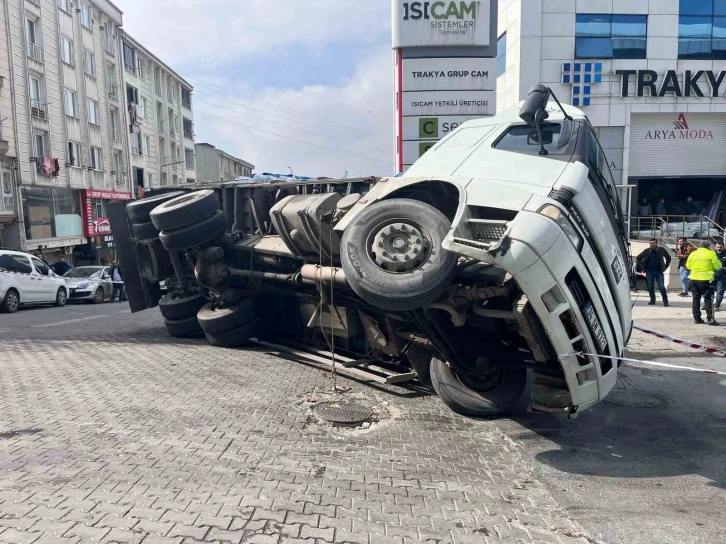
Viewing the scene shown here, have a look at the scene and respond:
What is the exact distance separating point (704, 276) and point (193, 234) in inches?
369

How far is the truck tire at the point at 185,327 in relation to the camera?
8391 millimetres

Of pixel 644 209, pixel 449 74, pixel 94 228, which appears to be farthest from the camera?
pixel 94 228

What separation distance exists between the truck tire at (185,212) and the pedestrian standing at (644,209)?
22.5 m

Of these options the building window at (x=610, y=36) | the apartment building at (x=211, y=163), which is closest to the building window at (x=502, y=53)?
the building window at (x=610, y=36)

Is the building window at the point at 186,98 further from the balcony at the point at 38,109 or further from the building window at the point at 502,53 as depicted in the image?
the building window at the point at 502,53

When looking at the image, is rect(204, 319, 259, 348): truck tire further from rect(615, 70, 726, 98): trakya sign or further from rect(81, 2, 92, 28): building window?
rect(81, 2, 92, 28): building window

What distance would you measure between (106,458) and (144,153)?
4165cm

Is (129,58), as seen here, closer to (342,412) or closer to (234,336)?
(234,336)

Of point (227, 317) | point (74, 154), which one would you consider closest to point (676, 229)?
point (227, 317)

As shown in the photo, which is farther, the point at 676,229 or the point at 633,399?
the point at 676,229

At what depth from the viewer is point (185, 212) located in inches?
281

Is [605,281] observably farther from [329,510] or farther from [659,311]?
[659,311]

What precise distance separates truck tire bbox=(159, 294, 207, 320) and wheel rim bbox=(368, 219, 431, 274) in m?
4.63

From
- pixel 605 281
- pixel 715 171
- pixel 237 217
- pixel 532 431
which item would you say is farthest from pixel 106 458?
pixel 715 171
